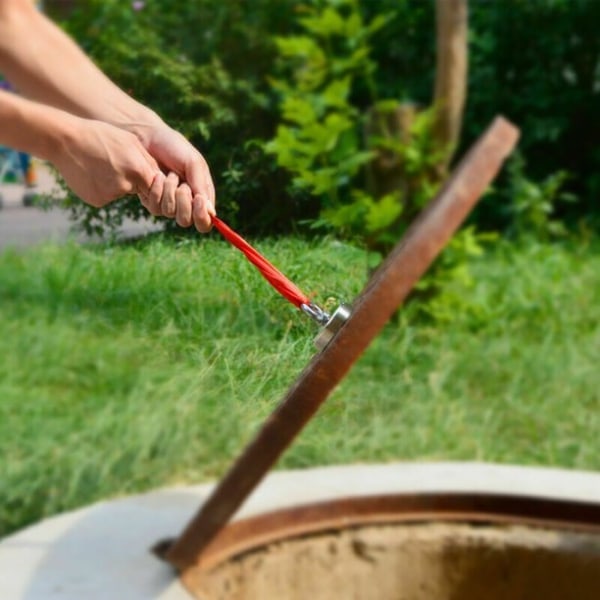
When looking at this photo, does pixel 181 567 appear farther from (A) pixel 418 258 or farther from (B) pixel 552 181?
(B) pixel 552 181

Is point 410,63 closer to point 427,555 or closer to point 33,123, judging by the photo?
point 427,555

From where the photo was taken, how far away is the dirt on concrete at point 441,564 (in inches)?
76.7

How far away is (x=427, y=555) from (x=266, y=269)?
1.06 meters

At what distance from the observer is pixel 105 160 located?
39.6 inches

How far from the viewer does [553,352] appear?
4008mm

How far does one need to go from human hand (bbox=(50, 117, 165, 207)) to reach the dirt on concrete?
1.02m

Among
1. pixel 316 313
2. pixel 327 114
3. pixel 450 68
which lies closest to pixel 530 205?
pixel 450 68

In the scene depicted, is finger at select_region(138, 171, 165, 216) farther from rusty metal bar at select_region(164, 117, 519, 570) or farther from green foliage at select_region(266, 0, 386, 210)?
green foliage at select_region(266, 0, 386, 210)

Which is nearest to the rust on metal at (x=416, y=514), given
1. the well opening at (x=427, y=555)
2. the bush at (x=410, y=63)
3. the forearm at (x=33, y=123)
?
the well opening at (x=427, y=555)

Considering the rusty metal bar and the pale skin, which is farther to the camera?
the rusty metal bar

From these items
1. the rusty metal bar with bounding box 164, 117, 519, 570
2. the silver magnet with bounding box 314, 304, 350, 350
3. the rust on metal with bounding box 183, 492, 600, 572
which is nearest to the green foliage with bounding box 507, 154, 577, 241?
the rust on metal with bounding box 183, 492, 600, 572

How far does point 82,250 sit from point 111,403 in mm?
1910

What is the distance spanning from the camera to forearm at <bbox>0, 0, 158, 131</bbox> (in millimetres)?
1119

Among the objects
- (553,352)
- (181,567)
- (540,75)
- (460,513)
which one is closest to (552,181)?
Answer: (540,75)
